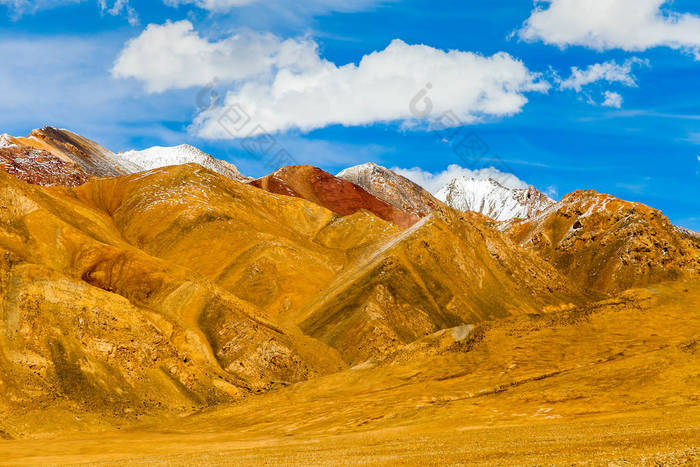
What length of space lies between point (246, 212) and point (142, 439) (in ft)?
315

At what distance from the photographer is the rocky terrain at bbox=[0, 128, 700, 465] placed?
1972 inches

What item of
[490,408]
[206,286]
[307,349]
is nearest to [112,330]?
[206,286]

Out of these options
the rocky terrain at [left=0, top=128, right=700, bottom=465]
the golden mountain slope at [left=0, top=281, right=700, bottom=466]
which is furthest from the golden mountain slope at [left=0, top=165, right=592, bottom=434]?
the golden mountain slope at [left=0, top=281, right=700, bottom=466]

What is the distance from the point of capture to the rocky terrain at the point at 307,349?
5009cm

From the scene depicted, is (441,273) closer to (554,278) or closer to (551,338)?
(554,278)

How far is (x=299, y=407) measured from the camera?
70750mm

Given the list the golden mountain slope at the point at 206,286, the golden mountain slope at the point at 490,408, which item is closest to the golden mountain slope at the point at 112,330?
the golden mountain slope at the point at 206,286

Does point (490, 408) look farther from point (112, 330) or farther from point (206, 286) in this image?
point (206, 286)

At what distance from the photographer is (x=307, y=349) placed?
3989 inches

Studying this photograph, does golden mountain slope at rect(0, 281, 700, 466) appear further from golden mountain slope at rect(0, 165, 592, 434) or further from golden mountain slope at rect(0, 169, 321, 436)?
golden mountain slope at rect(0, 165, 592, 434)

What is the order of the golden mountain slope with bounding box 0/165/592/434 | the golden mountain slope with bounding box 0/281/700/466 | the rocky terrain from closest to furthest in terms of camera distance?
the golden mountain slope with bounding box 0/281/700/466, the rocky terrain, the golden mountain slope with bounding box 0/165/592/434

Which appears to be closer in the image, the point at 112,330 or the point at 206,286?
the point at 112,330

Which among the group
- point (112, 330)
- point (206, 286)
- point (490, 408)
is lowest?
point (112, 330)

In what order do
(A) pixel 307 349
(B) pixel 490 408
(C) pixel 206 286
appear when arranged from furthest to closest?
(C) pixel 206 286 < (A) pixel 307 349 < (B) pixel 490 408
